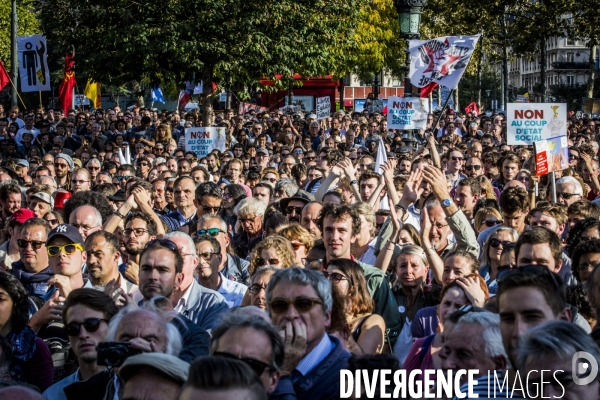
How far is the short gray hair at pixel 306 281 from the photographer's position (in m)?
5.11

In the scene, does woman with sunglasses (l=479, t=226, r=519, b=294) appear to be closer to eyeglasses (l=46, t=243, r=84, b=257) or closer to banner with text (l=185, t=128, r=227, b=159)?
eyeglasses (l=46, t=243, r=84, b=257)

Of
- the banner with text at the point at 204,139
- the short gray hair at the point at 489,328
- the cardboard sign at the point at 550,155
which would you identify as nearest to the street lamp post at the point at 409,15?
the banner with text at the point at 204,139

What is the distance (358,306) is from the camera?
6273mm

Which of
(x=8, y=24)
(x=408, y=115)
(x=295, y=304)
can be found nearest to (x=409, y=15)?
(x=408, y=115)

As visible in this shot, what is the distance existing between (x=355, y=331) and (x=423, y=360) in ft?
2.81

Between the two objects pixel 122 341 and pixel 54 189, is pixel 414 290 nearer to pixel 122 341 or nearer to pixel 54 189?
pixel 122 341

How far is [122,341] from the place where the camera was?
4594 millimetres

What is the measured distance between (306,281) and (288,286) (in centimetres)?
9

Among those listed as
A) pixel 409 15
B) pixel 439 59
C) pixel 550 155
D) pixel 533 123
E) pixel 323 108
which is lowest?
pixel 550 155

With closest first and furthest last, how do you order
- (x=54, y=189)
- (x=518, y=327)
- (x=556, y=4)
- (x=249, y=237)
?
(x=518, y=327), (x=249, y=237), (x=54, y=189), (x=556, y=4)

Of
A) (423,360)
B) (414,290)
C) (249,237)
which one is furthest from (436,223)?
(423,360)

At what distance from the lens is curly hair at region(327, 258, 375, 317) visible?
626cm

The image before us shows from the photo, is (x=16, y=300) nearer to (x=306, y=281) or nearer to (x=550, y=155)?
(x=306, y=281)

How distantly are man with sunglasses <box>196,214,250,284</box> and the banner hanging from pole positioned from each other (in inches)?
727
